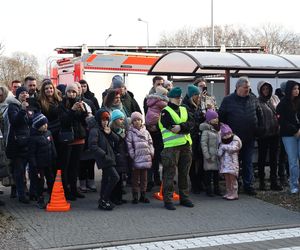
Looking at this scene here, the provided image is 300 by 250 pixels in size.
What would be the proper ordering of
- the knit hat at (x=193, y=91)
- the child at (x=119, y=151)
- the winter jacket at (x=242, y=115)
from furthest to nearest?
the winter jacket at (x=242, y=115) < the knit hat at (x=193, y=91) < the child at (x=119, y=151)

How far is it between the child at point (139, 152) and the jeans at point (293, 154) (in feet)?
8.11

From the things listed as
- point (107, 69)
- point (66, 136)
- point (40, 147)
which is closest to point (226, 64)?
point (66, 136)

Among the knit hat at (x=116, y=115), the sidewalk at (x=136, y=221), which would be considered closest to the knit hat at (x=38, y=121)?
the knit hat at (x=116, y=115)

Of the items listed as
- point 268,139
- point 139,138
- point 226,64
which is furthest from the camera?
point 226,64

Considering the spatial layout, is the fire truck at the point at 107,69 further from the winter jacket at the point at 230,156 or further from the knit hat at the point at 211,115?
the winter jacket at the point at 230,156

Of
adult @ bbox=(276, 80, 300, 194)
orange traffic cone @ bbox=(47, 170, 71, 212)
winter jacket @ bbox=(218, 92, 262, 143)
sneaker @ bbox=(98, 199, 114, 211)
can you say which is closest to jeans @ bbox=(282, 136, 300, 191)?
Result: adult @ bbox=(276, 80, 300, 194)

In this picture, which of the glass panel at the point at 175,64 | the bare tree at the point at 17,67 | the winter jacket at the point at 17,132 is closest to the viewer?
the winter jacket at the point at 17,132

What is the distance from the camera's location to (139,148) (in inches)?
286

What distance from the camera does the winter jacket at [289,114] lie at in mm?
7953

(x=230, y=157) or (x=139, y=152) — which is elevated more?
(x=139, y=152)

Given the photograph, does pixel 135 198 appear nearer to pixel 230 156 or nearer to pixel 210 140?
pixel 210 140

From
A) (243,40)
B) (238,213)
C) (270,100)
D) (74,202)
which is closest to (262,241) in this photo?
(238,213)

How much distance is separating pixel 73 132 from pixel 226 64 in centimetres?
378

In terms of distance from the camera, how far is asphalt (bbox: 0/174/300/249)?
559 cm
